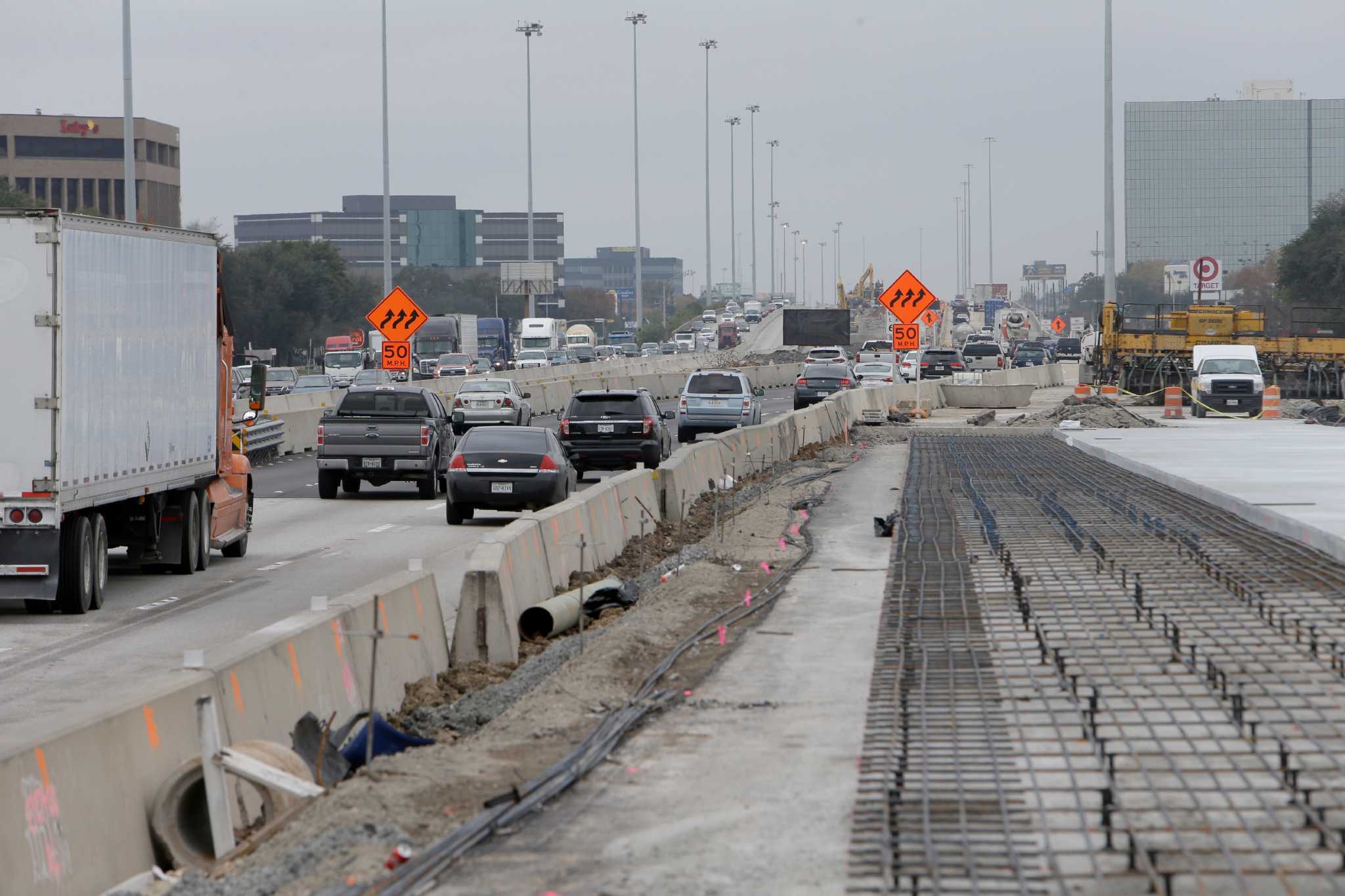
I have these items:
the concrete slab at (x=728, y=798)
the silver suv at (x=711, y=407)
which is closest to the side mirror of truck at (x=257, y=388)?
the concrete slab at (x=728, y=798)

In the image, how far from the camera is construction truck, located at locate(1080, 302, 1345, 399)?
6128cm

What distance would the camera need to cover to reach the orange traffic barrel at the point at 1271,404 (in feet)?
169

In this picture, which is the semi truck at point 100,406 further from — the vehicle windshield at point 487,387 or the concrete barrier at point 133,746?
the vehicle windshield at point 487,387

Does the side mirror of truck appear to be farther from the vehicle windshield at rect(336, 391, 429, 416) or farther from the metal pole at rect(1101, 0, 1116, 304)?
the metal pole at rect(1101, 0, 1116, 304)

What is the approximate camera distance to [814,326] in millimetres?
109125

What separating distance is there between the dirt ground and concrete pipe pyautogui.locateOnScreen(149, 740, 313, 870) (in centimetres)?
31

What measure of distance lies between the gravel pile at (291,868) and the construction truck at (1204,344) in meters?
54.7

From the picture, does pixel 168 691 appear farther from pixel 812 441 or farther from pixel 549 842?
pixel 812 441

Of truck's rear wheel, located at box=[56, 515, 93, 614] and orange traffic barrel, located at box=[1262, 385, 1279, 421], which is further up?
orange traffic barrel, located at box=[1262, 385, 1279, 421]

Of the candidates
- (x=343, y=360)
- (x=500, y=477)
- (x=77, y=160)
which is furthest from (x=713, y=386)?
(x=77, y=160)

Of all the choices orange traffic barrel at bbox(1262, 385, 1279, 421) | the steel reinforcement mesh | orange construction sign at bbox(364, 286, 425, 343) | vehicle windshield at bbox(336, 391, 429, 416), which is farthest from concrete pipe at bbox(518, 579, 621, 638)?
orange traffic barrel at bbox(1262, 385, 1279, 421)

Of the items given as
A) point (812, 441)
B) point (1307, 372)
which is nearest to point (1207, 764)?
point (812, 441)

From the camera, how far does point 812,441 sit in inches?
1626

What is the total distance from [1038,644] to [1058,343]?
113 meters
